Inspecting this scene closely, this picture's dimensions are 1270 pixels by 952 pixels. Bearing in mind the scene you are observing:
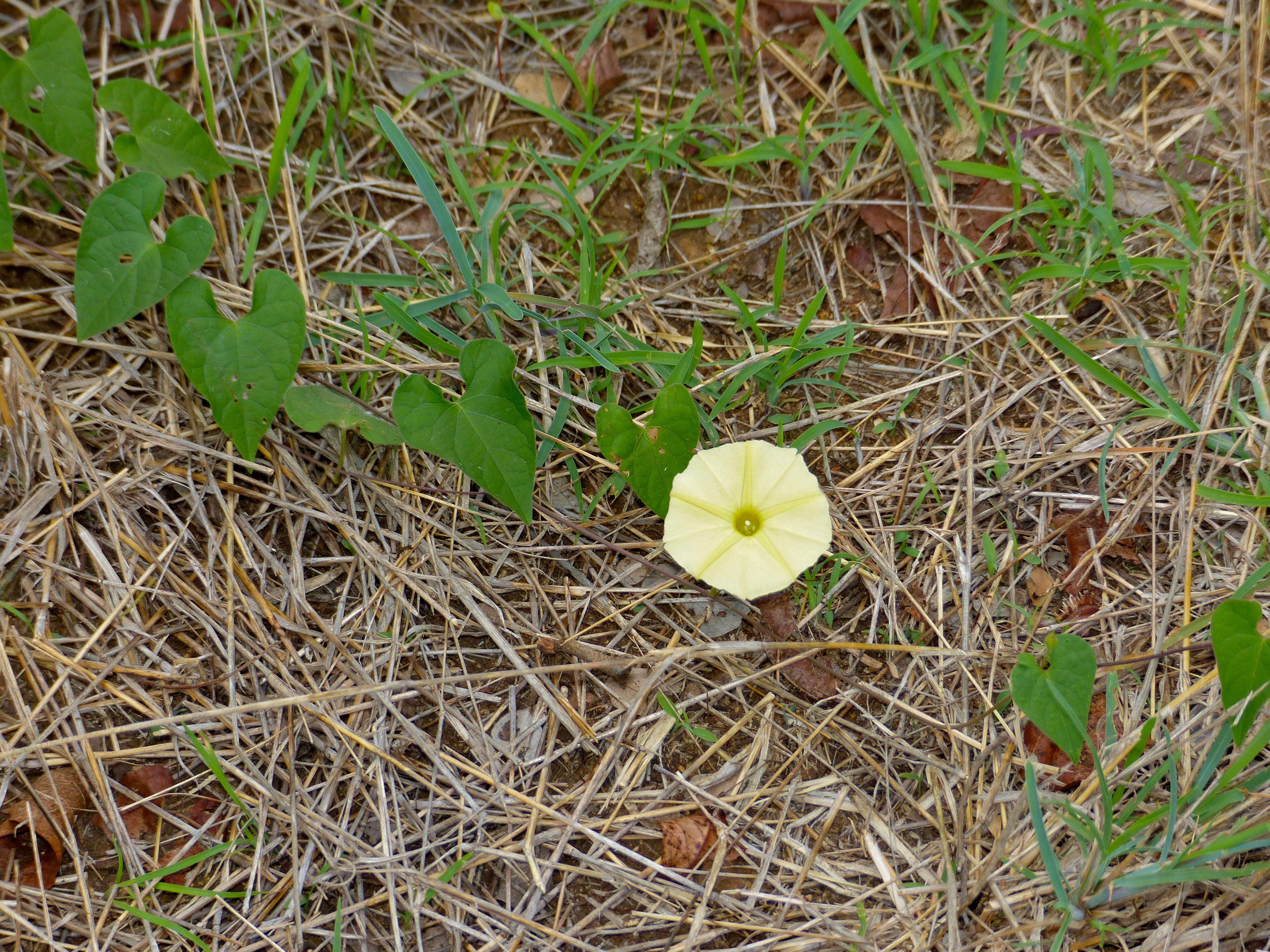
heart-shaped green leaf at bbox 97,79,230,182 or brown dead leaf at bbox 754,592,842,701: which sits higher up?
heart-shaped green leaf at bbox 97,79,230,182

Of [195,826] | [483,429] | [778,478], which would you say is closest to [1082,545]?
[778,478]

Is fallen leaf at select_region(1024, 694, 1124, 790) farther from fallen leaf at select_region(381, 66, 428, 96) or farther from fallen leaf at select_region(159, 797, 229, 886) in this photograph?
fallen leaf at select_region(381, 66, 428, 96)

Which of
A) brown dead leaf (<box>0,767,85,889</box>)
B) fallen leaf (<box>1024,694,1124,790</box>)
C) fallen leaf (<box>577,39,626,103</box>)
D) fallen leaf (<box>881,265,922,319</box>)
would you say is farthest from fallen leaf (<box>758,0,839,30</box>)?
brown dead leaf (<box>0,767,85,889</box>)

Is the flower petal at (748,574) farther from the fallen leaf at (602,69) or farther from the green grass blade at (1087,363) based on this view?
the fallen leaf at (602,69)

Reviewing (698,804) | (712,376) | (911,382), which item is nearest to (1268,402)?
(911,382)

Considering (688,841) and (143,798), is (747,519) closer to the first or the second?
(688,841)

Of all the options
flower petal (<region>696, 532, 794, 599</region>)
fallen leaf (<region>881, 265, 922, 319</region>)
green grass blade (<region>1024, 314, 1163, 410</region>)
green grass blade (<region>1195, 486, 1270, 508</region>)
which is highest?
fallen leaf (<region>881, 265, 922, 319</region>)
